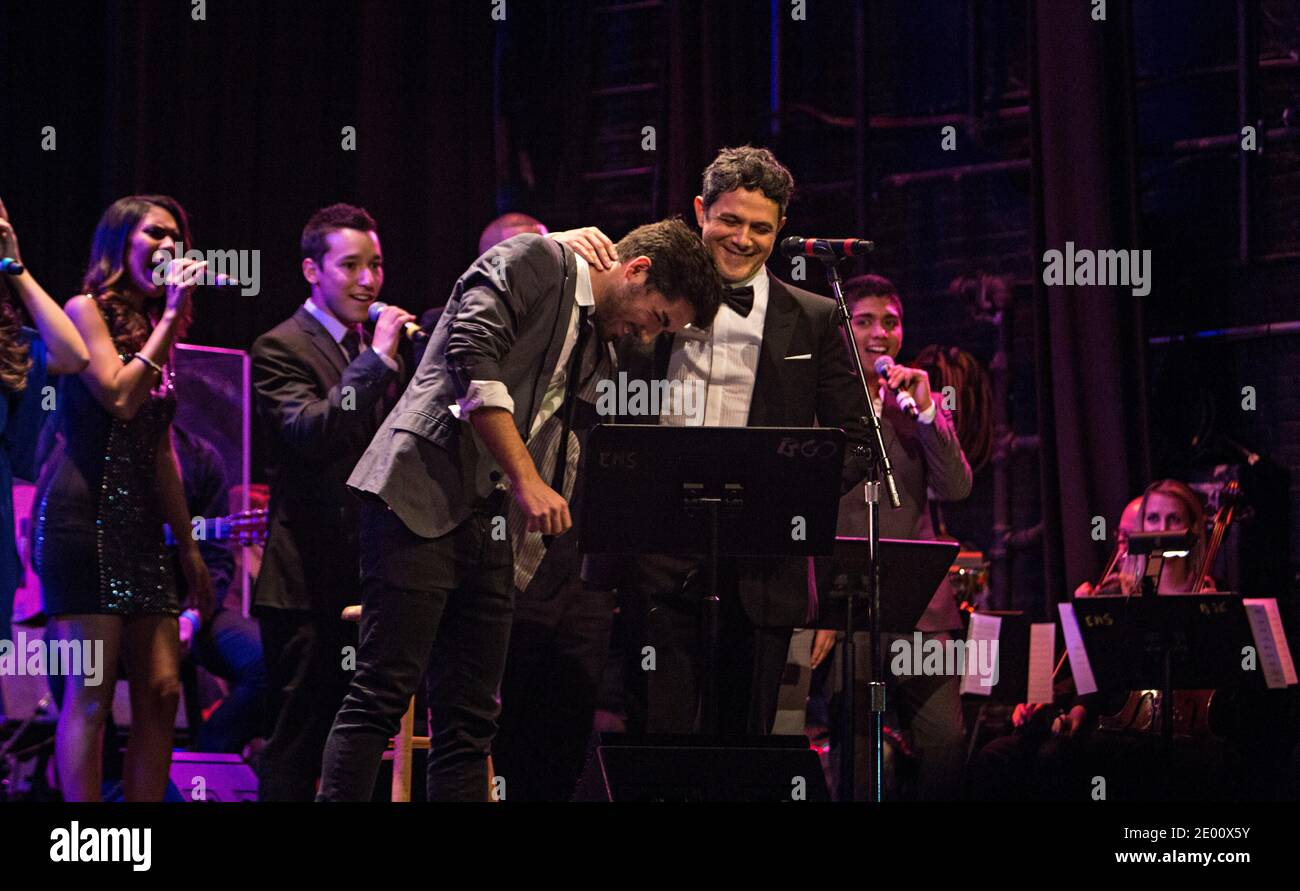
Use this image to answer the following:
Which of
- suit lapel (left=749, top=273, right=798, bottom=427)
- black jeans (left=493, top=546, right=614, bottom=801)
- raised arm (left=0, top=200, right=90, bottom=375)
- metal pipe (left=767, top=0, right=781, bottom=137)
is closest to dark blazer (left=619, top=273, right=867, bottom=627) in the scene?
suit lapel (left=749, top=273, right=798, bottom=427)

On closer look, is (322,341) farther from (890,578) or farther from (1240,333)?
(1240,333)

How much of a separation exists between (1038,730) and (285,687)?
262 cm

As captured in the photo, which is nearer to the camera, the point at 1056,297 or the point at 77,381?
the point at 77,381

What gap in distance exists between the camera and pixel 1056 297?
632 centimetres

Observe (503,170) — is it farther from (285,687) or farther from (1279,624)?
(1279,624)

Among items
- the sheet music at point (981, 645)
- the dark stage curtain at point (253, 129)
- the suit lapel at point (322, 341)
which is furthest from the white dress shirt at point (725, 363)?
the dark stage curtain at point (253, 129)

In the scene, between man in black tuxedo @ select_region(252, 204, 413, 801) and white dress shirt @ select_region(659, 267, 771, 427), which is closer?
white dress shirt @ select_region(659, 267, 771, 427)

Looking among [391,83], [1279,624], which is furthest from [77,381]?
[1279,624]

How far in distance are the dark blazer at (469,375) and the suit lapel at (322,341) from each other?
112 cm

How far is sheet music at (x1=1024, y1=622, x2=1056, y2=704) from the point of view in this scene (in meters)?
5.57

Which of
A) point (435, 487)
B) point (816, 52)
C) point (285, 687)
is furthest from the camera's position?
point (816, 52)

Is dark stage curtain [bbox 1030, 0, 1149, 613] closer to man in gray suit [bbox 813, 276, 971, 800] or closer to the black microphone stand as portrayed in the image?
man in gray suit [bbox 813, 276, 971, 800]

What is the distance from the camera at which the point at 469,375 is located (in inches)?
133
